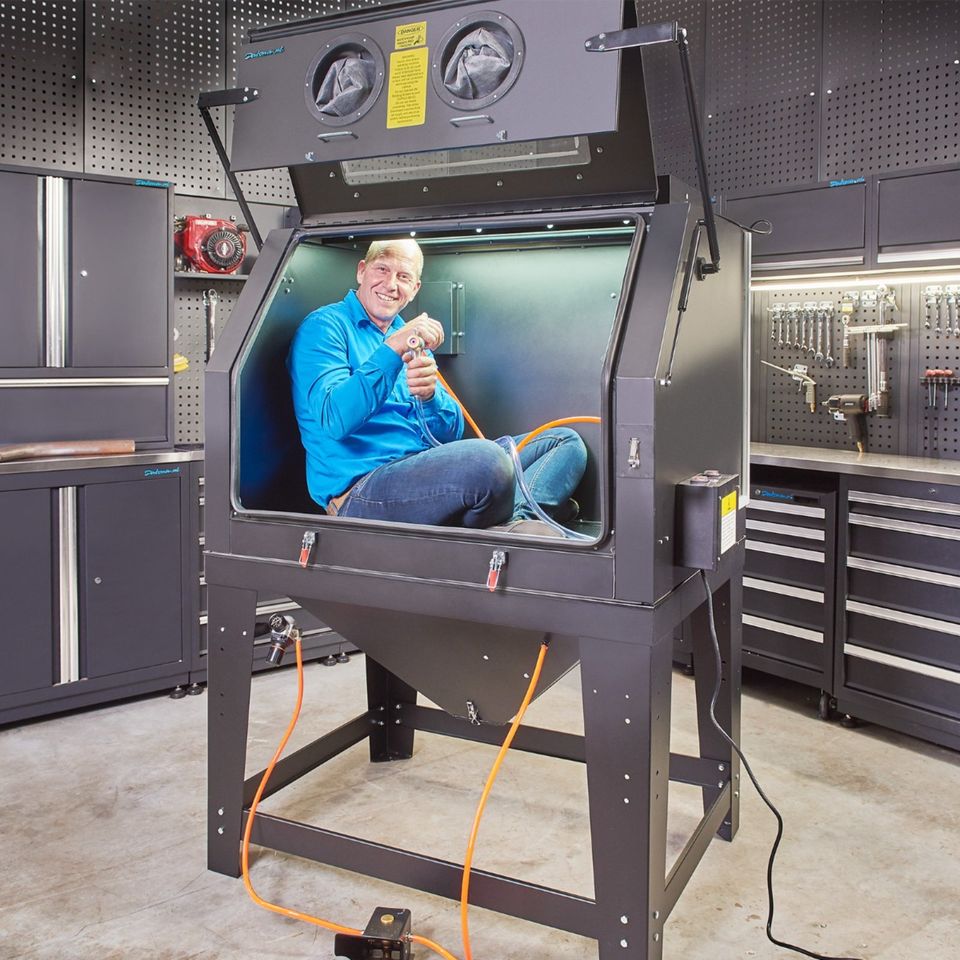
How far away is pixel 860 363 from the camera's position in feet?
12.5

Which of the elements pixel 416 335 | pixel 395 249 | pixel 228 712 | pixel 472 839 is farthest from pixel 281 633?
pixel 395 249

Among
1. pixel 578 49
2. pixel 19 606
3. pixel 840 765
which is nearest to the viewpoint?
pixel 578 49

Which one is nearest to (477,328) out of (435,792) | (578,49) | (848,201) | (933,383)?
A: (578,49)

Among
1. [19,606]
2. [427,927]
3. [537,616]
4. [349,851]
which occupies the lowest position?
[427,927]

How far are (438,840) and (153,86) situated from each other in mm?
3179

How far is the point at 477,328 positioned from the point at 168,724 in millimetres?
1770

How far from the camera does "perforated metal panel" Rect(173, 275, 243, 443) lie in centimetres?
407

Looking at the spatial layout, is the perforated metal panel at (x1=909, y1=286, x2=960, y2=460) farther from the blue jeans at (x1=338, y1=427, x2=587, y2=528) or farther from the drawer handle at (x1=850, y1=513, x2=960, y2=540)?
the blue jeans at (x1=338, y1=427, x2=587, y2=528)

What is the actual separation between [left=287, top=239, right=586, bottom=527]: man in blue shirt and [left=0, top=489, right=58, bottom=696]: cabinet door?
1366 millimetres

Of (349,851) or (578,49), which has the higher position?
(578,49)

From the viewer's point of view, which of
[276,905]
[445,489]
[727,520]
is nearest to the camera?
[727,520]

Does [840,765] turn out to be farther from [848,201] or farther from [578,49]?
[578,49]

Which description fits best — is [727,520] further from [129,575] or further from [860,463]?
[129,575]

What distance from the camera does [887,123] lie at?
144 inches
